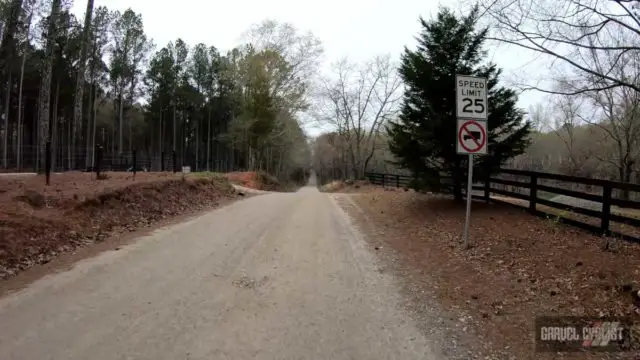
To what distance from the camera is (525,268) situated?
6.52m

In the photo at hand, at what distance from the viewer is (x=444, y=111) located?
12328 millimetres

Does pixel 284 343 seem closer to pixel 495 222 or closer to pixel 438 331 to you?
pixel 438 331

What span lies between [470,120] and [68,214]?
27.5 feet

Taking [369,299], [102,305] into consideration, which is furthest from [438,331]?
[102,305]

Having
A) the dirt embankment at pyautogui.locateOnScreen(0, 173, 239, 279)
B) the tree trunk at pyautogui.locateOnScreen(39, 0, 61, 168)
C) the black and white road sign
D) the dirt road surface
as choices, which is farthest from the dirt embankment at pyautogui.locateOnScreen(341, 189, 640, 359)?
the tree trunk at pyautogui.locateOnScreen(39, 0, 61, 168)

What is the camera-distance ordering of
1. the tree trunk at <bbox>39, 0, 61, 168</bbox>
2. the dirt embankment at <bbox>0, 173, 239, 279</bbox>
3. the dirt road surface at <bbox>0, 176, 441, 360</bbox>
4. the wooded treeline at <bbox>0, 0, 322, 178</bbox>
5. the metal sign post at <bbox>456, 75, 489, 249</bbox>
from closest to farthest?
the dirt road surface at <bbox>0, 176, 441, 360</bbox>, the dirt embankment at <bbox>0, 173, 239, 279</bbox>, the metal sign post at <bbox>456, 75, 489, 249</bbox>, the tree trunk at <bbox>39, 0, 61, 168</bbox>, the wooded treeline at <bbox>0, 0, 322, 178</bbox>

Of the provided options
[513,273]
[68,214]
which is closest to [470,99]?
[513,273]

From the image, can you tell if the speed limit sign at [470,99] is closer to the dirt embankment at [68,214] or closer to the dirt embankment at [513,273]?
the dirt embankment at [513,273]

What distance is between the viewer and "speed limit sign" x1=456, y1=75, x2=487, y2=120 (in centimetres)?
816

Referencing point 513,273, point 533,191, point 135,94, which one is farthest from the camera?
point 135,94

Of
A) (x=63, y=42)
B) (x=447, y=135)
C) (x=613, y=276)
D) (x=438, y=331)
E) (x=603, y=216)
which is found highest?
(x=63, y=42)

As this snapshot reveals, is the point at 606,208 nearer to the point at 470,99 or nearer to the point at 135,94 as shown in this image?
the point at 470,99

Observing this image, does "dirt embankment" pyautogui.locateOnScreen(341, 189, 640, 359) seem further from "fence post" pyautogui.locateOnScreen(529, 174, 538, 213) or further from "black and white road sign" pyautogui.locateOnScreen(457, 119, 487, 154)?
"black and white road sign" pyautogui.locateOnScreen(457, 119, 487, 154)

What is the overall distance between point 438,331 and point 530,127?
8.81 metres
